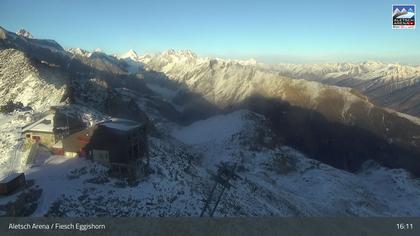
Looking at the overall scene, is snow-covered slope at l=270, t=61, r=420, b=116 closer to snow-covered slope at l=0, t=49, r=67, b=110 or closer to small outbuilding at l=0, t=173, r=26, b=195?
snow-covered slope at l=0, t=49, r=67, b=110

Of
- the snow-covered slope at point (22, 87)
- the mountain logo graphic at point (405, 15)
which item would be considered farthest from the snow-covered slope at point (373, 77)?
the snow-covered slope at point (22, 87)

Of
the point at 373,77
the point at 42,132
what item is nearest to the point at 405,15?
the point at 42,132

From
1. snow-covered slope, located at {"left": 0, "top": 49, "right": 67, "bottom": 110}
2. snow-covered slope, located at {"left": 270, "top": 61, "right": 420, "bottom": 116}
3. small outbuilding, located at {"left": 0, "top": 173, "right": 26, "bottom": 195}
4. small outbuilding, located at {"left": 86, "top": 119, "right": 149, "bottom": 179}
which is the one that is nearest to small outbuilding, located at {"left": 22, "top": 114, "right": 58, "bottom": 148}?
snow-covered slope, located at {"left": 0, "top": 49, "right": 67, "bottom": 110}

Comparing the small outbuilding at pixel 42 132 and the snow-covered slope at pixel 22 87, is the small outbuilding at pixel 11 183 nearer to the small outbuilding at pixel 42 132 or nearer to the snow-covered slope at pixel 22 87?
the small outbuilding at pixel 42 132

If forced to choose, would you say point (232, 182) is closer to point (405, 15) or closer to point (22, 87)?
point (22, 87)

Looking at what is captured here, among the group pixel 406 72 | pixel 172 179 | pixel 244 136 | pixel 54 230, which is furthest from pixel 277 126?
pixel 406 72

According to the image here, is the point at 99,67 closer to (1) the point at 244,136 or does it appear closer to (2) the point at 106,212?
(1) the point at 244,136
